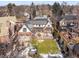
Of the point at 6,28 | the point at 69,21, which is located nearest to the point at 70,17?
the point at 69,21

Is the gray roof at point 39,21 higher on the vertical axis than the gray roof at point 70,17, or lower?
lower

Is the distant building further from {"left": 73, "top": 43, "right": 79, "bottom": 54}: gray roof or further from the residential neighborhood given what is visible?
{"left": 73, "top": 43, "right": 79, "bottom": 54}: gray roof

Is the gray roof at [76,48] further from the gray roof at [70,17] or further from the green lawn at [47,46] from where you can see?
the gray roof at [70,17]

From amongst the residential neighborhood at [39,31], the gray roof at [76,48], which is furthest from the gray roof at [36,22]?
the gray roof at [76,48]

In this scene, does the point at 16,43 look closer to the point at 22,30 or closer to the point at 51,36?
the point at 22,30

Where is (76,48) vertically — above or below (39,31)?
below

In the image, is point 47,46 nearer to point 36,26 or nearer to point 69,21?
point 36,26

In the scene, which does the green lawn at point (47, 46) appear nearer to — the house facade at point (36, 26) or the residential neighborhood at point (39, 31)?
the residential neighborhood at point (39, 31)

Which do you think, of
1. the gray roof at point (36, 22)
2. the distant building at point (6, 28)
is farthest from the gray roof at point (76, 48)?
the distant building at point (6, 28)
